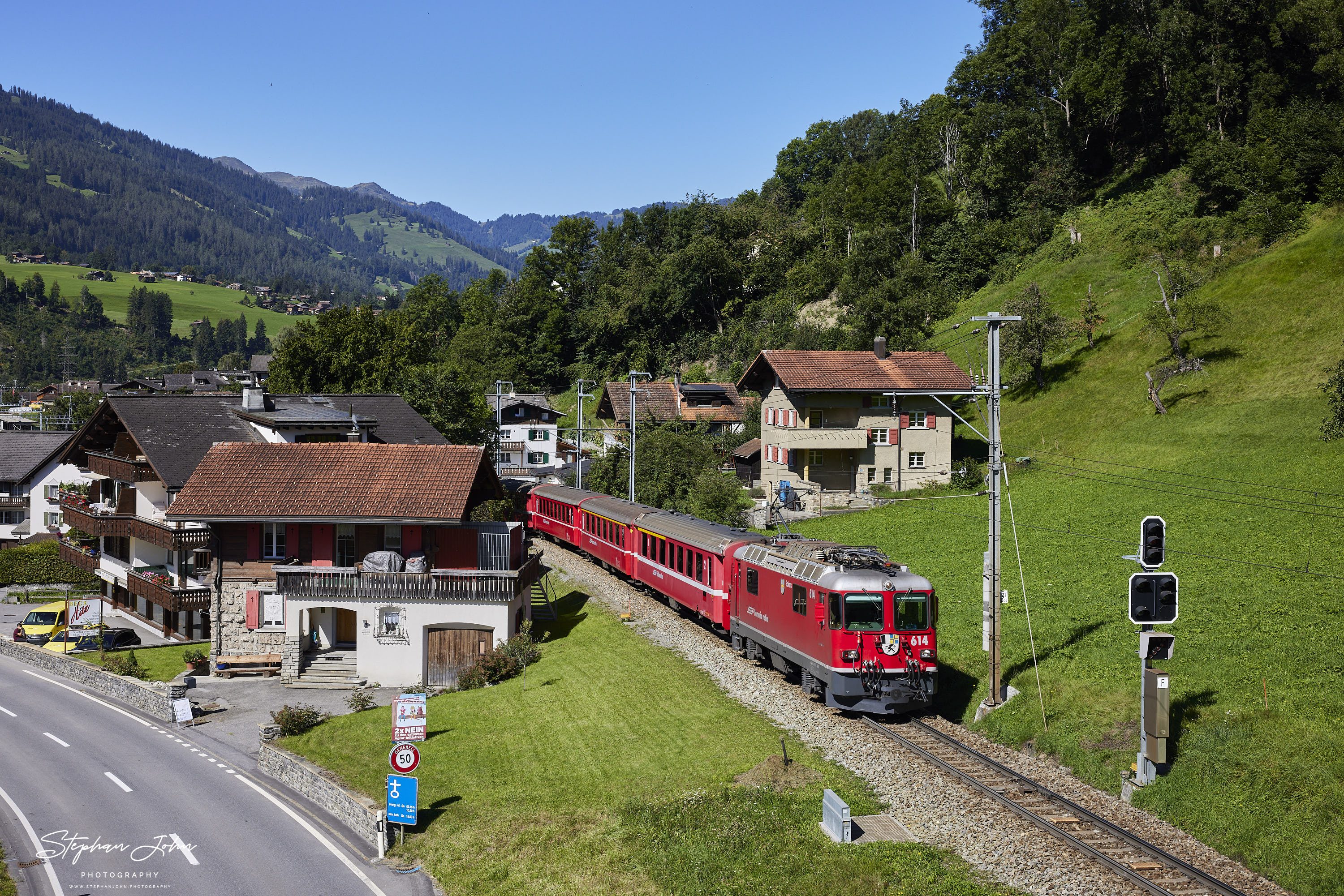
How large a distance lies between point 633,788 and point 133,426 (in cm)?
2714

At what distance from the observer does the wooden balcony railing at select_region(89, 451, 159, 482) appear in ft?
119

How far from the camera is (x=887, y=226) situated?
78812mm

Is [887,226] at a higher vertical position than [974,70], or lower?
lower

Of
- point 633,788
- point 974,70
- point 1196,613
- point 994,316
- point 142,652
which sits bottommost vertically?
point 142,652

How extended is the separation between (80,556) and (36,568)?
44.3ft

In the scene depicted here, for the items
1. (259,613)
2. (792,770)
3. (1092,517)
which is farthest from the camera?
(1092,517)

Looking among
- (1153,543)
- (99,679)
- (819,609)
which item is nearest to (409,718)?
(819,609)

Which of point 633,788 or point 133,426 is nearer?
point 633,788

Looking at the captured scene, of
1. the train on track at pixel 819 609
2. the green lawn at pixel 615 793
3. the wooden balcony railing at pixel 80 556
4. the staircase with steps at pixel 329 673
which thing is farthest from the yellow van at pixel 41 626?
the train on track at pixel 819 609

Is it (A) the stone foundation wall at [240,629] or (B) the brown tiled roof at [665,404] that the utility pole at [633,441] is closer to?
(A) the stone foundation wall at [240,629]

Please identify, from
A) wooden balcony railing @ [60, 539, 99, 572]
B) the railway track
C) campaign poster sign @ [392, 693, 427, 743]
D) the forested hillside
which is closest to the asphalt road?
campaign poster sign @ [392, 693, 427, 743]

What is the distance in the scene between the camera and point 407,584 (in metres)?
28.4

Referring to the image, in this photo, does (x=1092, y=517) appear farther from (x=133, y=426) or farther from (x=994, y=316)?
(x=133, y=426)

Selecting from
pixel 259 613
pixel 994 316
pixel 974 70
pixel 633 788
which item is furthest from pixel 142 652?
pixel 974 70
